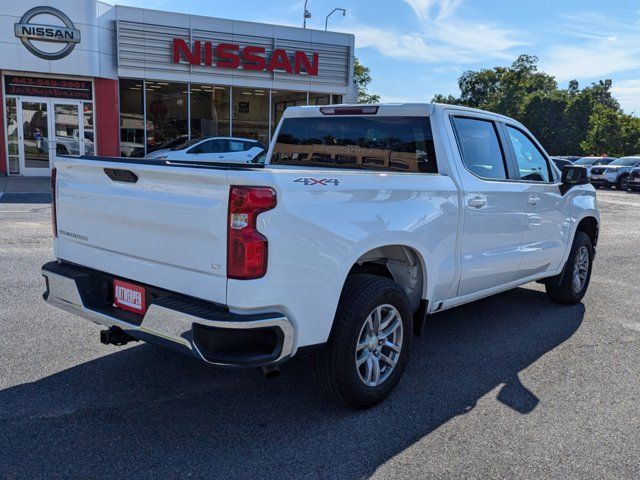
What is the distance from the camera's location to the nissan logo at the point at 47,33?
1816cm

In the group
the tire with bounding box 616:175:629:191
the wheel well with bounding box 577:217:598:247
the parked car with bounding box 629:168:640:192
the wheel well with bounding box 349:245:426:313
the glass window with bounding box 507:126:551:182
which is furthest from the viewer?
the tire with bounding box 616:175:629:191

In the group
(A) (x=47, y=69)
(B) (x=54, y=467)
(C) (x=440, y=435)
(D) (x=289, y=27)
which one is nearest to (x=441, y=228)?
(C) (x=440, y=435)

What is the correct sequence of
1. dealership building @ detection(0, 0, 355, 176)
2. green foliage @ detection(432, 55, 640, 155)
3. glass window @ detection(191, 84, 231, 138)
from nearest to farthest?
dealership building @ detection(0, 0, 355, 176) < glass window @ detection(191, 84, 231, 138) < green foliage @ detection(432, 55, 640, 155)

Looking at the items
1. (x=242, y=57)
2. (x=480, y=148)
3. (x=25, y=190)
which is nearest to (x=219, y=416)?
(x=480, y=148)

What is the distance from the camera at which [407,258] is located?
4.00 m

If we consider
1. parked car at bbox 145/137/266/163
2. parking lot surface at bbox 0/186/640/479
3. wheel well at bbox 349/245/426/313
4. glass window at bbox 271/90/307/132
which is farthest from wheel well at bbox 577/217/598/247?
glass window at bbox 271/90/307/132

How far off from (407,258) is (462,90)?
86.2m

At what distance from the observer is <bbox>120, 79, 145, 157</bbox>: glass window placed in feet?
68.0

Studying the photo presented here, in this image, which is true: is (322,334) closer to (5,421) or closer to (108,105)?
(5,421)

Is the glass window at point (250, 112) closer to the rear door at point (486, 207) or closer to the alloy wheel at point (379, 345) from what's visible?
the rear door at point (486, 207)

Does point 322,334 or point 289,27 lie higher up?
point 289,27

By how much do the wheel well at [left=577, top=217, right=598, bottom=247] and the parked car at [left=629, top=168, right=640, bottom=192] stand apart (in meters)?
23.1

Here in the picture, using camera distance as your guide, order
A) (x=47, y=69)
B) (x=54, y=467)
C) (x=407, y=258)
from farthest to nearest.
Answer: (x=47, y=69) < (x=407, y=258) < (x=54, y=467)

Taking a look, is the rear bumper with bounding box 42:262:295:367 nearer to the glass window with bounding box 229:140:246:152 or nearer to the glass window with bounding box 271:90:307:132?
the glass window with bounding box 229:140:246:152
